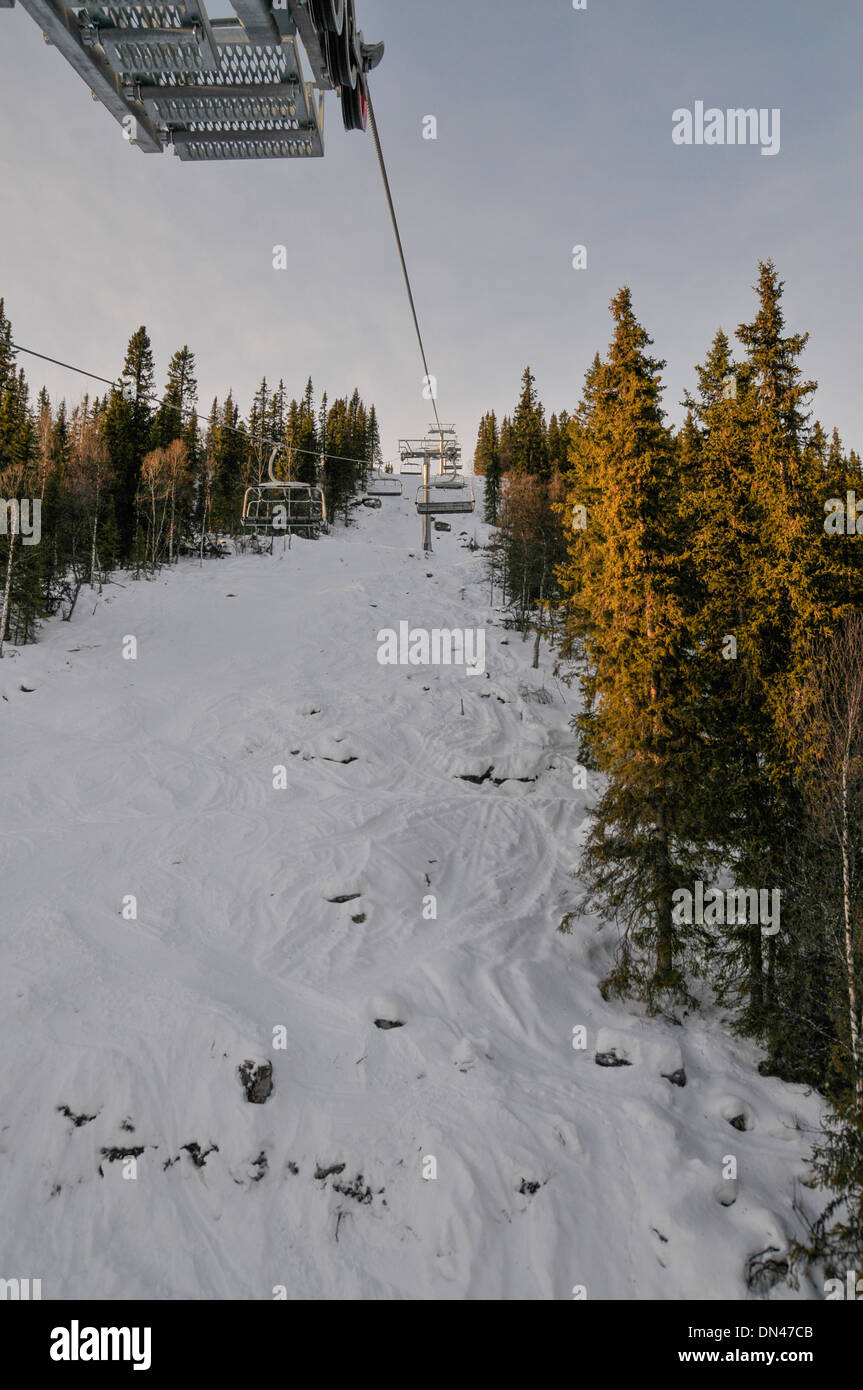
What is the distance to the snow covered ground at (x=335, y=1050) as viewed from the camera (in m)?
8.08

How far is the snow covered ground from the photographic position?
808 cm

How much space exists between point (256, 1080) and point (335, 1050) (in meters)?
1.43

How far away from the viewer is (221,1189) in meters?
8.70

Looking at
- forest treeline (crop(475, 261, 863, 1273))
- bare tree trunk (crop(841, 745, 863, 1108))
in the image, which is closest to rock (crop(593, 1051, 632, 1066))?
forest treeline (crop(475, 261, 863, 1273))

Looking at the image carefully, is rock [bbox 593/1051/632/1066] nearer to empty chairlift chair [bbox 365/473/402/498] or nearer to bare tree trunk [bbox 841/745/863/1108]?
bare tree trunk [bbox 841/745/863/1108]

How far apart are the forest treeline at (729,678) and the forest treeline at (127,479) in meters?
9.74

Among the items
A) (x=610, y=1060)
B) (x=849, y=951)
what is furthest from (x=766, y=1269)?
(x=849, y=951)

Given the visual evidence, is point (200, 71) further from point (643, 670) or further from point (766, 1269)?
point (766, 1269)

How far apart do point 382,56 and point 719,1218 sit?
1298cm

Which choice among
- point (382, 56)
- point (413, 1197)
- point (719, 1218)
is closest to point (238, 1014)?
point (413, 1197)

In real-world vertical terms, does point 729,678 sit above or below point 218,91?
below

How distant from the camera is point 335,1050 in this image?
10.6m

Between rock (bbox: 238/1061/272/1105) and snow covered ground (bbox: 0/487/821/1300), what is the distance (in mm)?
159
